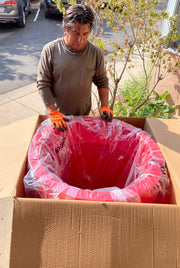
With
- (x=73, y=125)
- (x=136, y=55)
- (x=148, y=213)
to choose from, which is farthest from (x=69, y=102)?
(x=136, y=55)

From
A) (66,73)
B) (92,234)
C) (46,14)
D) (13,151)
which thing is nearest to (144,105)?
(66,73)

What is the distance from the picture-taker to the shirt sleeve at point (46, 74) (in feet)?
5.05

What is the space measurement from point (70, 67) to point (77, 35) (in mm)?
209

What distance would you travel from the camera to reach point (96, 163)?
178 cm

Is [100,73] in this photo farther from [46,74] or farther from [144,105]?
[144,105]

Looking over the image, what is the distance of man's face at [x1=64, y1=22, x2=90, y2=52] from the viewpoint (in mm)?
1392

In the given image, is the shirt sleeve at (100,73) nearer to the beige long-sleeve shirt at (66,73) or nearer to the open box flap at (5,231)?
the beige long-sleeve shirt at (66,73)

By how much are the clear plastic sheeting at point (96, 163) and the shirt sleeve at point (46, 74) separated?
0.54 feet

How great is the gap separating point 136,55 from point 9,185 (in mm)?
5683

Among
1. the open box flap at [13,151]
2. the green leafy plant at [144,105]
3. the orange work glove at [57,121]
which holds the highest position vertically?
the orange work glove at [57,121]


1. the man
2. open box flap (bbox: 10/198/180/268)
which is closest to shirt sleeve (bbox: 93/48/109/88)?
the man

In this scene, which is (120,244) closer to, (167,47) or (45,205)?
(45,205)

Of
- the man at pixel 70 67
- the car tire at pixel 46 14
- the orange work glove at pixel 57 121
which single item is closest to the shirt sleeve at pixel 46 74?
the man at pixel 70 67

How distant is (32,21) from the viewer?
8.98 metres
